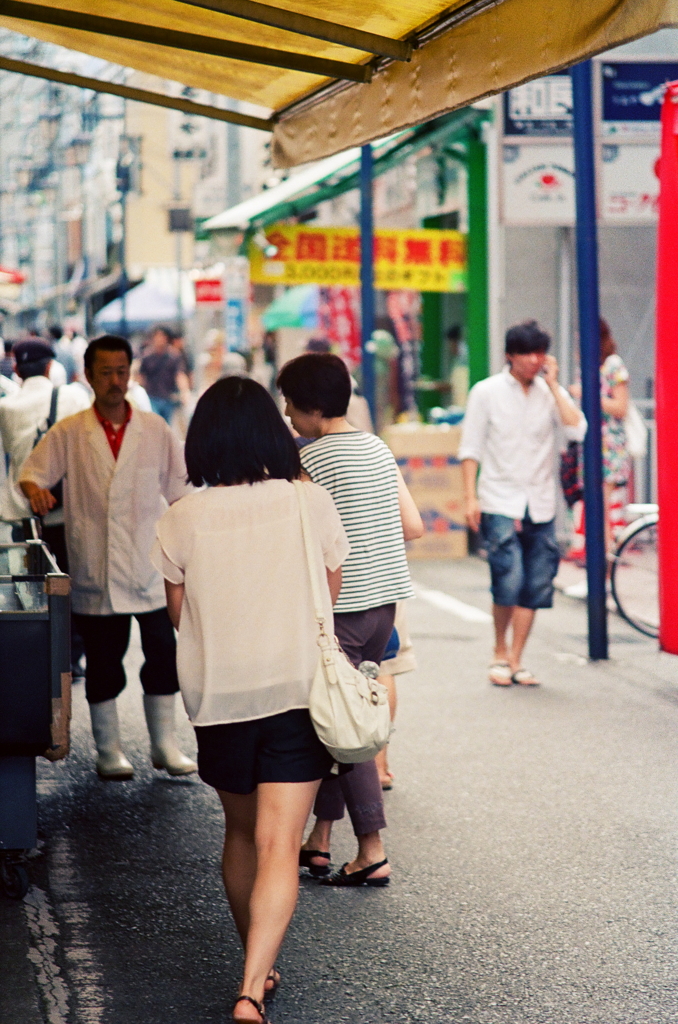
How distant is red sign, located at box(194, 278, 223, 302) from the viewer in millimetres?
27703

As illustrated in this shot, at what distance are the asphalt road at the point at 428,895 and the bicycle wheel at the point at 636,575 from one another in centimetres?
190

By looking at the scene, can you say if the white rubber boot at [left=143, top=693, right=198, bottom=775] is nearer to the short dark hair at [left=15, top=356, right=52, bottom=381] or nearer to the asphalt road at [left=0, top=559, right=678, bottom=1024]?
the asphalt road at [left=0, top=559, right=678, bottom=1024]

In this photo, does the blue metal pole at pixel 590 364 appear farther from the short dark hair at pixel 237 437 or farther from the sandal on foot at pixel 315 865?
the short dark hair at pixel 237 437

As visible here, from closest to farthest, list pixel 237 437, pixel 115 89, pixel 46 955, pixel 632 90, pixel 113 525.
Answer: pixel 237 437
pixel 46 955
pixel 113 525
pixel 115 89
pixel 632 90

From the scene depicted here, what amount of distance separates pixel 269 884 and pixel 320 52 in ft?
12.4

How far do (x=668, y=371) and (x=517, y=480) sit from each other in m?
1.48

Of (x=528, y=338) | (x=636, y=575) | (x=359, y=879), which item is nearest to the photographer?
(x=359, y=879)

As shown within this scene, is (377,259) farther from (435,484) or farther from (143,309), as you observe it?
(143,309)

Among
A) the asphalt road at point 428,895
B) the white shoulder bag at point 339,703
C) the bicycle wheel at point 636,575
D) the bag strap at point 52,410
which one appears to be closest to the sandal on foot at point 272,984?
the asphalt road at point 428,895

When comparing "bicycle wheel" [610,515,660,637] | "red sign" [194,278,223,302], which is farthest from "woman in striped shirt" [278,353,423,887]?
"red sign" [194,278,223,302]

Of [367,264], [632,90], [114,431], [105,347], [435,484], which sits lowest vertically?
[435,484]

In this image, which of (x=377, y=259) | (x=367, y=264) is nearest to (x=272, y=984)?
(x=367, y=264)

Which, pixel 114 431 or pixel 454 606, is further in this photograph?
pixel 454 606

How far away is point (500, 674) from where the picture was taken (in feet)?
27.8
